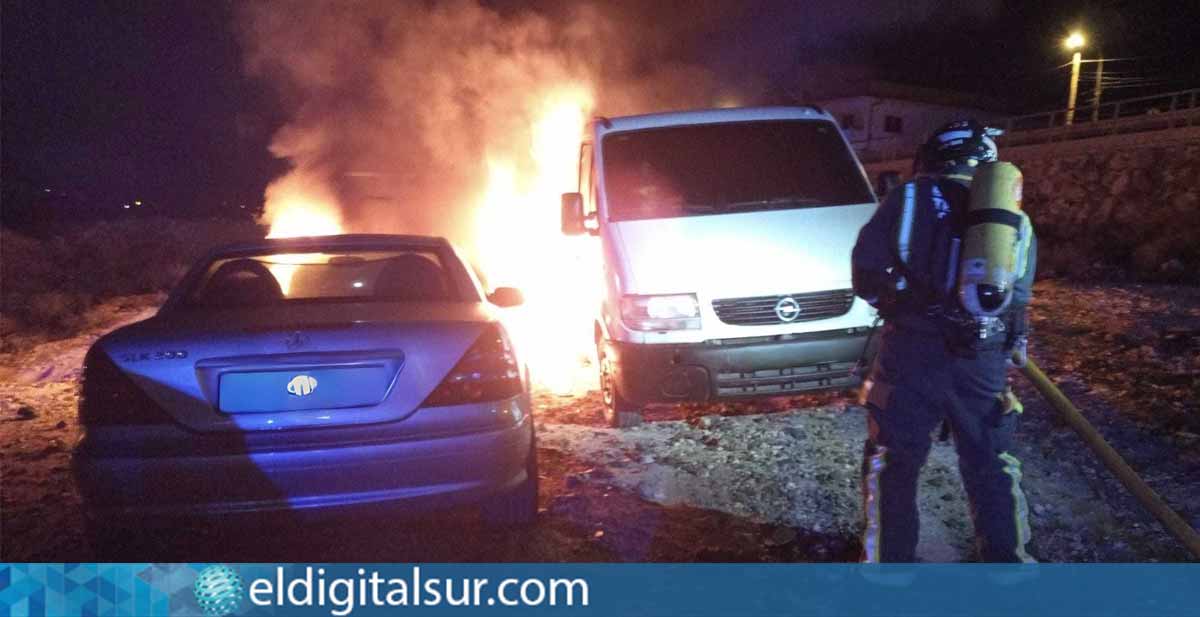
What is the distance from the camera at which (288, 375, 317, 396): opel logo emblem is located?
2826 millimetres

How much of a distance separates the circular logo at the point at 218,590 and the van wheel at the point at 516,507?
1082 millimetres

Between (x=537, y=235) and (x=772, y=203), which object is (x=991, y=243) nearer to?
(x=772, y=203)

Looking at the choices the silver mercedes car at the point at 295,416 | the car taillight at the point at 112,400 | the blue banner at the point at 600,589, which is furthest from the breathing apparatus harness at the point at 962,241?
the car taillight at the point at 112,400

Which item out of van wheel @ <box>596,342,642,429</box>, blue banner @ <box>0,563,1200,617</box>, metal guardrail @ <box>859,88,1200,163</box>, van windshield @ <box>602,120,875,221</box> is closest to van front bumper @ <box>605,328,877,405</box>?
van wheel @ <box>596,342,642,429</box>

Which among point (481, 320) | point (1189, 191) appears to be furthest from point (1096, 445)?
point (1189, 191)

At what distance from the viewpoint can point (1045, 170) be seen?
18.3 m

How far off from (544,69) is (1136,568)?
1865 cm

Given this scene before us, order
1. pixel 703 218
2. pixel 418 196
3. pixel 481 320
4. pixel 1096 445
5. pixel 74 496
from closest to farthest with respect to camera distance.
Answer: pixel 481 320 < pixel 1096 445 < pixel 74 496 < pixel 703 218 < pixel 418 196

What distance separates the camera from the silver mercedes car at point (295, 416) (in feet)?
9.05

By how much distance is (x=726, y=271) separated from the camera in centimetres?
439

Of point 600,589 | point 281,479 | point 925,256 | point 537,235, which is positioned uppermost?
point 537,235

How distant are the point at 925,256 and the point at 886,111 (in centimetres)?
4642

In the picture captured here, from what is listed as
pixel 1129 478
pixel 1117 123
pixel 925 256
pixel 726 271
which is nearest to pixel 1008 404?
pixel 925 256

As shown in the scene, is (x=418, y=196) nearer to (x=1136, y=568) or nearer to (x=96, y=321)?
(x=96, y=321)
